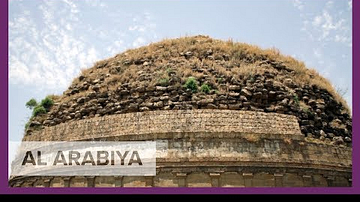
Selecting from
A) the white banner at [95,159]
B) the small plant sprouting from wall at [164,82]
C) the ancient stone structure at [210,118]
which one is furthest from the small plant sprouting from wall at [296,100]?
the white banner at [95,159]

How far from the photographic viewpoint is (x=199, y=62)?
17.5 meters

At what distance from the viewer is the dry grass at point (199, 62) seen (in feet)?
56.5

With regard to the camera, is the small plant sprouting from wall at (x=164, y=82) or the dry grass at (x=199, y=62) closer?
the small plant sprouting from wall at (x=164, y=82)

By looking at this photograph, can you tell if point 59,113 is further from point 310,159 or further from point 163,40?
point 310,159

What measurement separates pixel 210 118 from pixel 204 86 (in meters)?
1.74

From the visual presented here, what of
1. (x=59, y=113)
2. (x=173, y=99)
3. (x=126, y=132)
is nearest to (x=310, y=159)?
(x=173, y=99)

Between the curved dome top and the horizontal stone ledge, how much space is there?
449mm

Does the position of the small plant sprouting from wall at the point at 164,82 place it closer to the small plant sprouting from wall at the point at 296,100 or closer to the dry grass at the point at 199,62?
the dry grass at the point at 199,62

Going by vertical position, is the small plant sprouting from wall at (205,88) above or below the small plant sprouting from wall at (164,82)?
below

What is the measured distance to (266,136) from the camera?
1462 cm

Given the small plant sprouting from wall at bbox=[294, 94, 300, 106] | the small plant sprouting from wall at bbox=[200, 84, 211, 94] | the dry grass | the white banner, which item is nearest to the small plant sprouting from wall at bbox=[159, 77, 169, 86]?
the dry grass

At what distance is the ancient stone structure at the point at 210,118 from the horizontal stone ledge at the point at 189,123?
36mm

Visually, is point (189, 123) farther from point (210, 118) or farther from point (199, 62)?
point (199, 62)
